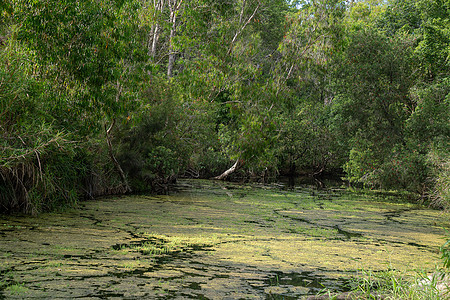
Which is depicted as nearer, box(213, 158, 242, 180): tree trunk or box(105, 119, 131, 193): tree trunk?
box(105, 119, 131, 193): tree trunk

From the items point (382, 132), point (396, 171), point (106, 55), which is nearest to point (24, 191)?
point (106, 55)

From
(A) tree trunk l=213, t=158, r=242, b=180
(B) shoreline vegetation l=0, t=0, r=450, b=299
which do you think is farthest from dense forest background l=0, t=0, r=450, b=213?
(A) tree trunk l=213, t=158, r=242, b=180

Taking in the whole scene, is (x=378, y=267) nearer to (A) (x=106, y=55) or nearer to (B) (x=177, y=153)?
(A) (x=106, y=55)

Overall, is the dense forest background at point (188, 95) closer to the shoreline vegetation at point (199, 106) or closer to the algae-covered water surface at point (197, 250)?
the shoreline vegetation at point (199, 106)

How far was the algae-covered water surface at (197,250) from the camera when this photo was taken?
14.7 feet

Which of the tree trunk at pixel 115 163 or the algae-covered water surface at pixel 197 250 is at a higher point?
the tree trunk at pixel 115 163

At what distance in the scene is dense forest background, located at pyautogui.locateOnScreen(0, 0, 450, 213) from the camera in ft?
23.7

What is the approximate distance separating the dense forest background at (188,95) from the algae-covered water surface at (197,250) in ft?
3.67

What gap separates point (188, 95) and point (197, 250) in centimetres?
915

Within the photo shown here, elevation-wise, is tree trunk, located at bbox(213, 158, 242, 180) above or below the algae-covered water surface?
above

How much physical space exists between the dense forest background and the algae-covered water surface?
3.67 ft

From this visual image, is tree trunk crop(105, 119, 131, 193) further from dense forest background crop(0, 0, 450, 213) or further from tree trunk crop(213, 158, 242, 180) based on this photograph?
tree trunk crop(213, 158, 242, 180)

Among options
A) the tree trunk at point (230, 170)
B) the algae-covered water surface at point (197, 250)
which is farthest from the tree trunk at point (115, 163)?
the tree trunk at point (230, 170)

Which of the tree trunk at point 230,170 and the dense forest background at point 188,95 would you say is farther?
the tree trunk at point 230,170
